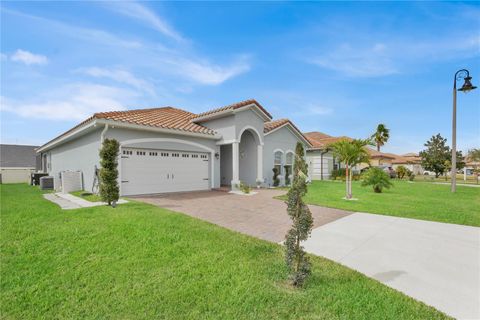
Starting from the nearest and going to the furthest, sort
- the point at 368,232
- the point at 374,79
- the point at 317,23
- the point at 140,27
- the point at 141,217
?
the point at 368,232, the point at 141,217, the point at 140,27, the point at 317,23, the point at 374,79

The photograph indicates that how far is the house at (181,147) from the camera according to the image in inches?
442

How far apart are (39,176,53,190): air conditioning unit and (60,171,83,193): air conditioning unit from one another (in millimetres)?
3861

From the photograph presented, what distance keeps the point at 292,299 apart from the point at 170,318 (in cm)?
161

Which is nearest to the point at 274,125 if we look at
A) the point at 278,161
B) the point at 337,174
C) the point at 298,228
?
the point at 278,161

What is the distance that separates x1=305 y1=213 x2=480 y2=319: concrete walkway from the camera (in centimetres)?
318

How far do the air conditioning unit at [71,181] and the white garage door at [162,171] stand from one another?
4.22 meters

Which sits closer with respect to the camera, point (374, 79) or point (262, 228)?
point (262, 228)

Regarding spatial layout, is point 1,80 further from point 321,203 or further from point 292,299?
point 321,203

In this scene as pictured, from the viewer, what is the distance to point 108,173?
8273 millimetres

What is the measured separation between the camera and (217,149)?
14.9 metres

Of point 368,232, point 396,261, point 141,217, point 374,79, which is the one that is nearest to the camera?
point 396,261

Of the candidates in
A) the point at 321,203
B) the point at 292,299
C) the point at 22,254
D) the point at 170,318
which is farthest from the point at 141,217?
the point at 321,203

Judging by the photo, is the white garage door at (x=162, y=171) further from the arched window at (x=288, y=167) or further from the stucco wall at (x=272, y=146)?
the arched window at (x=288, y=167)

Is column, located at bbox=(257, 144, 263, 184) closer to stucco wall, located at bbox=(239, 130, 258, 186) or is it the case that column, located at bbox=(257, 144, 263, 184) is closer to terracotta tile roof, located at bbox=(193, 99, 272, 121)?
stucco wall, located at bbox=(239, 130, 258, 186)
